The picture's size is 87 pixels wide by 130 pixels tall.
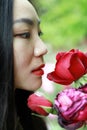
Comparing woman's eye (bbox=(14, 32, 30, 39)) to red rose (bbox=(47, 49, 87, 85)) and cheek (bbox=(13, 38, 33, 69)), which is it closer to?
cheek (bbox=(13, 38, 33, 69))

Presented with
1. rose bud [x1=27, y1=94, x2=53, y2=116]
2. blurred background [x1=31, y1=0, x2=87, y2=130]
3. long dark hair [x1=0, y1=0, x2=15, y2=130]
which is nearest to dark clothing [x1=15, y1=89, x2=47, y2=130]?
long dark hair [x1=0, y1=0, x2=15, y2=130]

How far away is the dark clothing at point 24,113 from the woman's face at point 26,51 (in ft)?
0.42

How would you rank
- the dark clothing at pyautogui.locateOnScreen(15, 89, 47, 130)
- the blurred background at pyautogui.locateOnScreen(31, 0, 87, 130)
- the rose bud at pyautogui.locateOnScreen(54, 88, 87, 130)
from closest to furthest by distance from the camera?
1. the rose bud at pyautogui.locateOnScreen(54, 88, 87, 130)
2. the dark clothing at pyautogui.locateOnScreen(15, 89, 47, 130)
3. the blurred background at pyautogui.locateOnScreen(31, 0, 87, 130)

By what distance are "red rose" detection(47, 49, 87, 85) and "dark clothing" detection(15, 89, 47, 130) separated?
0.37 meters

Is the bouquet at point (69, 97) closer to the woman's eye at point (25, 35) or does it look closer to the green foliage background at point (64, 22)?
the woman's eye at point (25, 35)

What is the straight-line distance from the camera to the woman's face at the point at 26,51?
96 cm

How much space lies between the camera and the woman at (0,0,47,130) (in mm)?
962

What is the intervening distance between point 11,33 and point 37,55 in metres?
0.07

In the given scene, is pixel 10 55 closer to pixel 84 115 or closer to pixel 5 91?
pixel 5 91


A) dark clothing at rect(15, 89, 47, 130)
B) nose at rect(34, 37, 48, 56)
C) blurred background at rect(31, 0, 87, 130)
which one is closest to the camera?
nose at rect(34, 37, 48, 56)

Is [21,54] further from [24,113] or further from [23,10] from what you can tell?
[24,113]

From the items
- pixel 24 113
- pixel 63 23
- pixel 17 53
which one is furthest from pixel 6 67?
pixel 63 23

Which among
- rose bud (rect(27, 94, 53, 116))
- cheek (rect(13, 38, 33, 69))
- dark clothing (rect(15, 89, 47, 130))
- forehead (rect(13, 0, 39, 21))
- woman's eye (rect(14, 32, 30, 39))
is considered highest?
forehead (rect(13, 0, 39, 21))

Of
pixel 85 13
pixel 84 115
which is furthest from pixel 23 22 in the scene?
pixel 85 13
